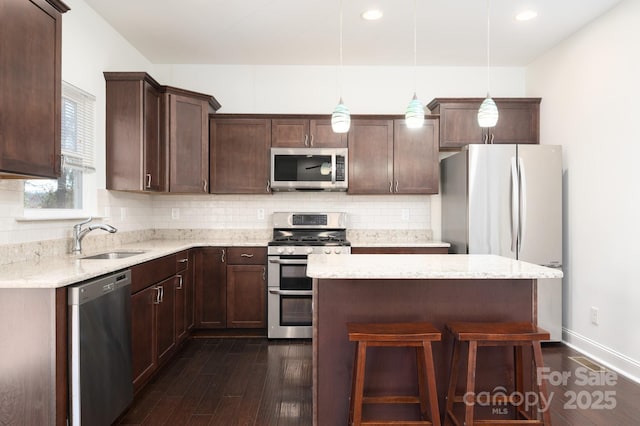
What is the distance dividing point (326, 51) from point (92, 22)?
2081mm

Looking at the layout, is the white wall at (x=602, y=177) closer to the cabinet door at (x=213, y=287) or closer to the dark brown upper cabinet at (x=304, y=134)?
the dark brown upper cabinet at (x=304, y=134)

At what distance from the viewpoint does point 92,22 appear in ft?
10.5

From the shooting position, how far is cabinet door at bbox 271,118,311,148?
418 centimetres

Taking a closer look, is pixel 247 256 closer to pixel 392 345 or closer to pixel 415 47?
pixel 392 345

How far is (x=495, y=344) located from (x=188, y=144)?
10.6 ft

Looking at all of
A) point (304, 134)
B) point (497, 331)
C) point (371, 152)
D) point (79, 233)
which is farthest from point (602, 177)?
point (79, 233)

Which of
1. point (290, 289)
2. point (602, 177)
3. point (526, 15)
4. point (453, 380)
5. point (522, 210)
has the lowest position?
point (453, 380)

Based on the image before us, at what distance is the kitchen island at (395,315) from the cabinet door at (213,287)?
2.03 meters

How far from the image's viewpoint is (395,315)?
216cm

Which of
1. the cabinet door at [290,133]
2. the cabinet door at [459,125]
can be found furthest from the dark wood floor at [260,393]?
the cabinet door at [459,125]

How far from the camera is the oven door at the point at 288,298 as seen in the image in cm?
384

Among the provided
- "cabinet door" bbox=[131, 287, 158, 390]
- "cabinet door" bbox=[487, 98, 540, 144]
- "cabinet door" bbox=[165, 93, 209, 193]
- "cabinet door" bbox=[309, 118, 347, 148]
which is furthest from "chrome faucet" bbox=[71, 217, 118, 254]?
"cabinet door" bbox=[487, 98, 540, 144]

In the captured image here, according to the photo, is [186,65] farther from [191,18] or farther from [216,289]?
[216,289]

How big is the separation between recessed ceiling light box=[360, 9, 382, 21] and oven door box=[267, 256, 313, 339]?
85.9 inches
